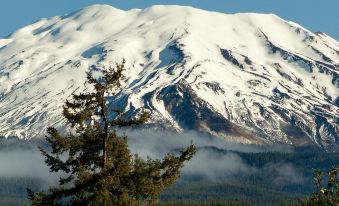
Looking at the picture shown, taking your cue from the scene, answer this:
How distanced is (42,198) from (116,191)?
3.24 meters

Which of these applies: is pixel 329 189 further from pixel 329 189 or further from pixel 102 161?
pixel 102 161

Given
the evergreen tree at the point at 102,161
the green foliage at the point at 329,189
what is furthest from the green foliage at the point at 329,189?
the evergreen tree at the point at 102,161

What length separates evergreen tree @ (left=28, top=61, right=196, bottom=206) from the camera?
130 feet

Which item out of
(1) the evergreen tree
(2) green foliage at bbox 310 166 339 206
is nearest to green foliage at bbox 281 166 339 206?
(2) green foliage at bbox 310 166 339 206

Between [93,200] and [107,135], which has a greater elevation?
[107,135]

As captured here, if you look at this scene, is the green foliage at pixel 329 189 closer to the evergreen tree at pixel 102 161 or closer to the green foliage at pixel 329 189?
the green foliage at pixel 329 189

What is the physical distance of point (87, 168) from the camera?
41.2 m

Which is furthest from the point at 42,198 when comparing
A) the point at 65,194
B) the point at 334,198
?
the point at 334,198

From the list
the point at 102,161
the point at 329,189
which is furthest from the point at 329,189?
the point at 102,161

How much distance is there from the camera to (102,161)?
4081cm

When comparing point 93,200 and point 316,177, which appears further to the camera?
point 93,200

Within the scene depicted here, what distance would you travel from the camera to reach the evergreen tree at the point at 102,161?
39625 mm

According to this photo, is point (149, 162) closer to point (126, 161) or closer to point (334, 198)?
point (126, 161)

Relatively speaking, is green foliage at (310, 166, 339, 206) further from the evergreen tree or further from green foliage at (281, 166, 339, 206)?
the evergreen tree
